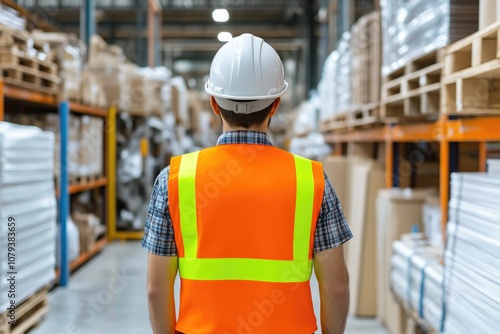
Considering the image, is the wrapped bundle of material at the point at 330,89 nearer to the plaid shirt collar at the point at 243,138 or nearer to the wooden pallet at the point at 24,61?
the wooden pallet at the point at 24,61

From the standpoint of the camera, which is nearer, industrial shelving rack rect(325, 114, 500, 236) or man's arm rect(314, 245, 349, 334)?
man's arm rect(314, 245, 349, 334)

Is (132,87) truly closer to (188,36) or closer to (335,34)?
(335,34)

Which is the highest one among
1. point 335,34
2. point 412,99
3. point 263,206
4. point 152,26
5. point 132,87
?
point 152,26

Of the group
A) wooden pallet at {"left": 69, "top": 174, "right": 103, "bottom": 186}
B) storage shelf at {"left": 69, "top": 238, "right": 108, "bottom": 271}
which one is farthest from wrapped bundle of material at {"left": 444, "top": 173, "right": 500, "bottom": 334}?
wooden pallet at {"left": 69, "top": 174, "right": 103, "bottom": 186}

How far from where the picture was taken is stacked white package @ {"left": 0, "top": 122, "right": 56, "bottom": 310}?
12.2 feet

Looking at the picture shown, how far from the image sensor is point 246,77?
6.04ft

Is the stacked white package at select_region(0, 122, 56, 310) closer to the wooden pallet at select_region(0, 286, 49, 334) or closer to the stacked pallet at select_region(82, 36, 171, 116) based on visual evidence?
the wooden pallet at select_region(0, 286, 49, 334)

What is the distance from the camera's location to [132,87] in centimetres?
844

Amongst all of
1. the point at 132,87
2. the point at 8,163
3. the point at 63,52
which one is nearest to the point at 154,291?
the point at 8,163

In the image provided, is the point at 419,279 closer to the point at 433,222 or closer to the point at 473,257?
the point at 433,222

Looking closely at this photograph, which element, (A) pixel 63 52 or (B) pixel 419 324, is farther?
(A) pixel 63 52

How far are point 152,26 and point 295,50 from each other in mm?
7669

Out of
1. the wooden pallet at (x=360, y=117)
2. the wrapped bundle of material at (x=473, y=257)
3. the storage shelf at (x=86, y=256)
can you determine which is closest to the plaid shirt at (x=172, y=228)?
the wrapped bundle of material at (x=473, y=257)

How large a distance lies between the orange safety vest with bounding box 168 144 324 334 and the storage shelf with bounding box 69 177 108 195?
5.02 meters
